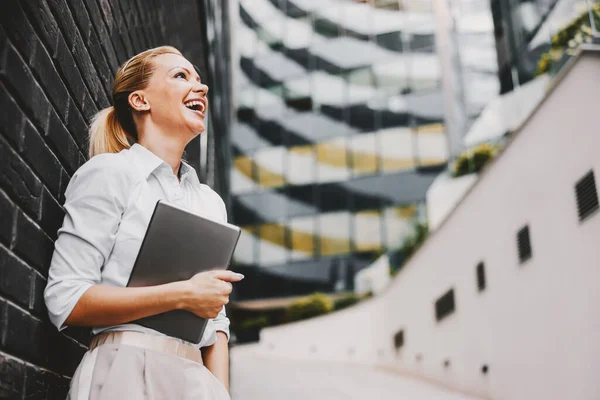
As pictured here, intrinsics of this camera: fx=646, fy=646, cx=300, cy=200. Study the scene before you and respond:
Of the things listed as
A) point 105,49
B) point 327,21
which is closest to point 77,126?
point 105,49

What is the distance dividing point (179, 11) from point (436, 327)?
9827 millimetres

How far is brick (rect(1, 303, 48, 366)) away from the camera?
169 centimetres

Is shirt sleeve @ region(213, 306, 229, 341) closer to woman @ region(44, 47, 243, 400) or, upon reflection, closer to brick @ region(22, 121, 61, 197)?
woman @ region(44, 47, 243, 400)

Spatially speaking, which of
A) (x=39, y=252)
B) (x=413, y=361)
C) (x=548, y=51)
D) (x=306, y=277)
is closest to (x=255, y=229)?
(x=306, y=277)

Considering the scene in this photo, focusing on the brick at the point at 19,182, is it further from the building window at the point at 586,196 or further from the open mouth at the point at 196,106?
the building window at the point at 586,196

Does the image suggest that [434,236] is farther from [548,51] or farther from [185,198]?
[185,198]

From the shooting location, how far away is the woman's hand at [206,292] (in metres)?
1.78

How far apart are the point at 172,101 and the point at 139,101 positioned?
0.12m

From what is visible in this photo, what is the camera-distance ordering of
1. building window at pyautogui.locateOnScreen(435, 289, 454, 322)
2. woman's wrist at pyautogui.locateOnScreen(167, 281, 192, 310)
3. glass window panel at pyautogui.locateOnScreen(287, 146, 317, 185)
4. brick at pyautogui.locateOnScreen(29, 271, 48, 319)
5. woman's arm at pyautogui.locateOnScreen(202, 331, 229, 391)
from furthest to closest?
glass window panel at pyautogui.locateOnScreen(287, 146, 317, 185), building window at pyautogui.locateOnScreen(435, 289, 454, 322), woman's arm at pyautogui.locateOnScreen(202, 331, 229, 391), brick at pyautogui.locateOnScreen(29, 271, 48, 319), woman's wrist at pyautogui.locateOnScreen(167, 281, 192, 310)

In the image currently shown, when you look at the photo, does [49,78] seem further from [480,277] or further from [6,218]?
[480,277]

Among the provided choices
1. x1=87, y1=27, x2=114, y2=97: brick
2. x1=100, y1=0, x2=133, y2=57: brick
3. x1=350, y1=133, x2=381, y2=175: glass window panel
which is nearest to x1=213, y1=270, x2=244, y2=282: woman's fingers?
x1=87, y1=27, x2=114, y2=97: brick

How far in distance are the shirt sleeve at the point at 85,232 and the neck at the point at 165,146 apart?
29 centimetres

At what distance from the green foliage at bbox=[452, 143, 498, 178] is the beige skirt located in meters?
10.3

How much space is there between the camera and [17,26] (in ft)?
5.78
